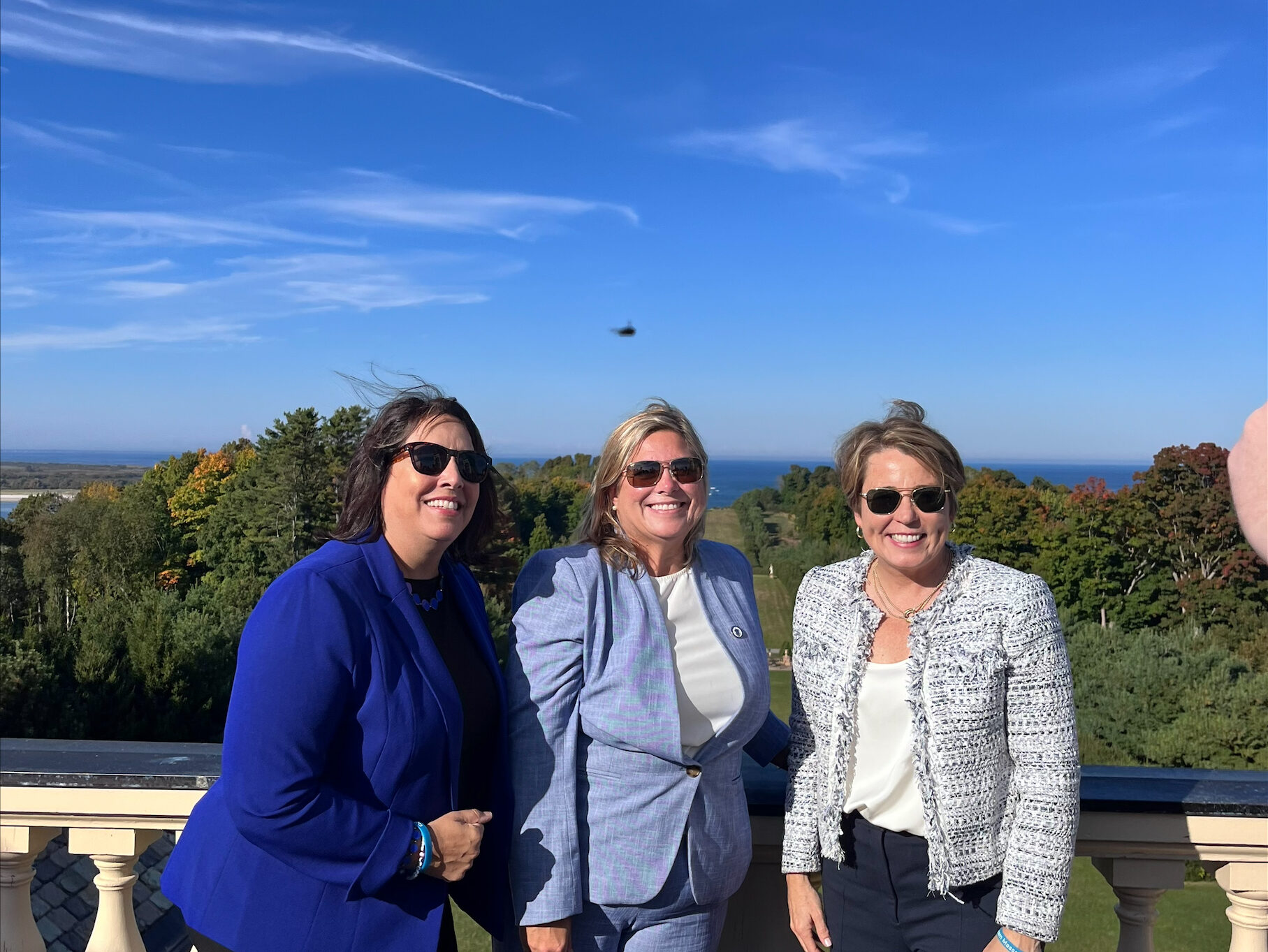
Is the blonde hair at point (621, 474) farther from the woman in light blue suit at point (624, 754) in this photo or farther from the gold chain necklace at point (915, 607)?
the gold chain necklace at point (915, 607)

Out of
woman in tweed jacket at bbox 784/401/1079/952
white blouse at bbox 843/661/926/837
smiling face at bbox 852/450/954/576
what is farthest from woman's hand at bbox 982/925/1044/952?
smiling face at bbox 852/450/954/576

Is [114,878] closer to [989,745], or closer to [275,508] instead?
[989,745]

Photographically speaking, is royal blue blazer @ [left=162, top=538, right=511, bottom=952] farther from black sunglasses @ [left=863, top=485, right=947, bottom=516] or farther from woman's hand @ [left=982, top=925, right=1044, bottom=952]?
woman's hand @ [left=982, top=925, right=1044, bottom=952]

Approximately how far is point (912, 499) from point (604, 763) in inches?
40.4

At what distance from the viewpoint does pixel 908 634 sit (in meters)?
2.46

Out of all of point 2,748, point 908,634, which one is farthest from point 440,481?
point 2,748

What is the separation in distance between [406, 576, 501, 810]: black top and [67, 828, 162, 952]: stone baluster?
0.84 m

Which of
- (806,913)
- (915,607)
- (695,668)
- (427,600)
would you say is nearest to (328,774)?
(427,600)

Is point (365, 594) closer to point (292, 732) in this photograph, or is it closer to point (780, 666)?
point (292, 732)

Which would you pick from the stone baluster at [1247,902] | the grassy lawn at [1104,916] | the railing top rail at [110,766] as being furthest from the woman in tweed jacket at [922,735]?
the grassy lawn at [1104,916]

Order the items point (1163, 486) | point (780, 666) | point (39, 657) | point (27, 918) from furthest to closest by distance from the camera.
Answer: point (780, 666) → point (1163, 486) → point (39, 657) → point (27, 918)

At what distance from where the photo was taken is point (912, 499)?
248 centimetres

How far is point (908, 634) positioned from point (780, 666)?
4175cm

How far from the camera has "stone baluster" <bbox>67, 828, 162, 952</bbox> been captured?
2.51 meters
